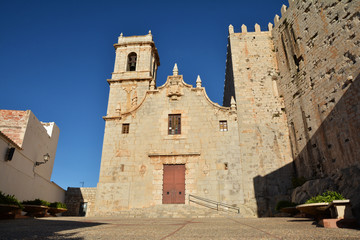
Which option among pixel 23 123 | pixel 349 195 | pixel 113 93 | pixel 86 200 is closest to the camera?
pixel 349 195

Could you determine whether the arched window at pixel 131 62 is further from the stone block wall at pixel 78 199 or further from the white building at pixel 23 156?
the stone block wall at pixel 78 199

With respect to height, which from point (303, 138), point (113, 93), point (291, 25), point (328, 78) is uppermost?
point (291, 25)

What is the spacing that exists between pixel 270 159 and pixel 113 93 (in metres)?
15.5

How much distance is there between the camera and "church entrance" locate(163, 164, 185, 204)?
17.1 metres

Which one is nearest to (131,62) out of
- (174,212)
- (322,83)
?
(174,212)

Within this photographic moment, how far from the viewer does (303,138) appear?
16859mm

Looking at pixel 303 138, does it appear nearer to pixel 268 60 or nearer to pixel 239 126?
pixel 239 126

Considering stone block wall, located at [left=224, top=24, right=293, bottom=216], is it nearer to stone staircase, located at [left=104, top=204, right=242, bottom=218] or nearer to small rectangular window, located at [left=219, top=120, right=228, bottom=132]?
small rectangular window, located at [left=219, top=120, right=228, bottom=132]

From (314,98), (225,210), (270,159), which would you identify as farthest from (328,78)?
(225,210)

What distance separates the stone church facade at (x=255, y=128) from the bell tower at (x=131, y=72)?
3.12 m

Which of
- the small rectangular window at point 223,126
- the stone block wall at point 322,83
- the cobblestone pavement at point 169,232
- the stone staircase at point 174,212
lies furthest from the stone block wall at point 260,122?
the cobblestone pavement at point 169,232

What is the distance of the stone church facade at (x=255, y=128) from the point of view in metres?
14.5

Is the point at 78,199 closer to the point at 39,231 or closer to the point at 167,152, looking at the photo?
the point at 167,152

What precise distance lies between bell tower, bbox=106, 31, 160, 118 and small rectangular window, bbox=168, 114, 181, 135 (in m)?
4.14
